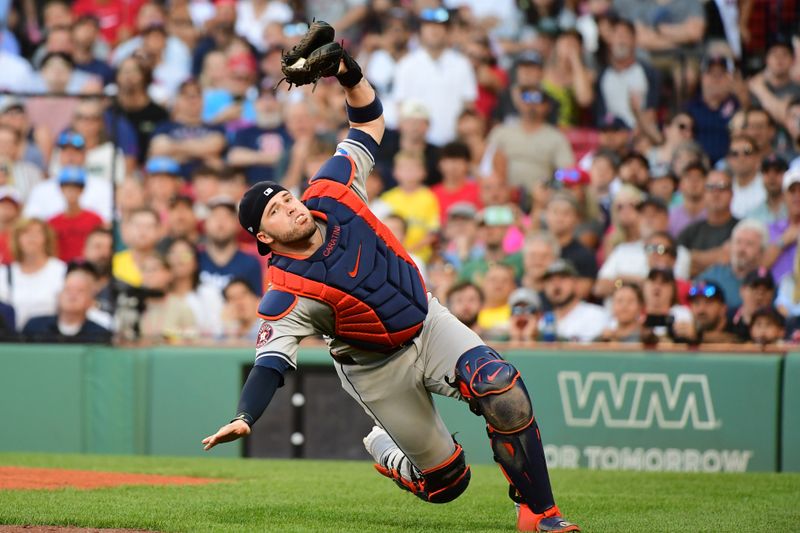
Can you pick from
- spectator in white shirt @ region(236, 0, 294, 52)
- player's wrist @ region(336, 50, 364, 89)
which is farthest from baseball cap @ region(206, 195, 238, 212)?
player's wrist @ region(336, 50, 364, 89)

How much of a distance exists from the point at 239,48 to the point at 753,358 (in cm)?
679

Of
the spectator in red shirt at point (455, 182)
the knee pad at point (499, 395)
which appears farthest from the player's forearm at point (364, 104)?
the spectator in red shirt at point (455, 182)

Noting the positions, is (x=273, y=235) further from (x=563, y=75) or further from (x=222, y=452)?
(x=563, y=75)

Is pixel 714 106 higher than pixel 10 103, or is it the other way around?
pixel 714 106

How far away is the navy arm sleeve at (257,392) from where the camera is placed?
15.4 ft

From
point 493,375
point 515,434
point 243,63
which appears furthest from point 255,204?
point 243,63

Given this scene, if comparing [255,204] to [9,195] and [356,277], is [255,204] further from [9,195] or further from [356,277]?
[9,195]

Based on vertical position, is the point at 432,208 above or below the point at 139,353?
above

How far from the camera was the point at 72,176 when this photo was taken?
10.5 metres

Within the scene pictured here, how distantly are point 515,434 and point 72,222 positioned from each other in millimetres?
6422

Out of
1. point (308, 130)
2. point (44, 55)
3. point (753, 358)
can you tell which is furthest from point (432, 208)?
point (44, 55)

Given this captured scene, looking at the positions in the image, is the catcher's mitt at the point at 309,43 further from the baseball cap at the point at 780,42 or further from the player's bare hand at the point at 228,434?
the baseball cap at the point at 780,42

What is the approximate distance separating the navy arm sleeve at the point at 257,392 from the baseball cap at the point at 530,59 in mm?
7225

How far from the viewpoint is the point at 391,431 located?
5469 mm
